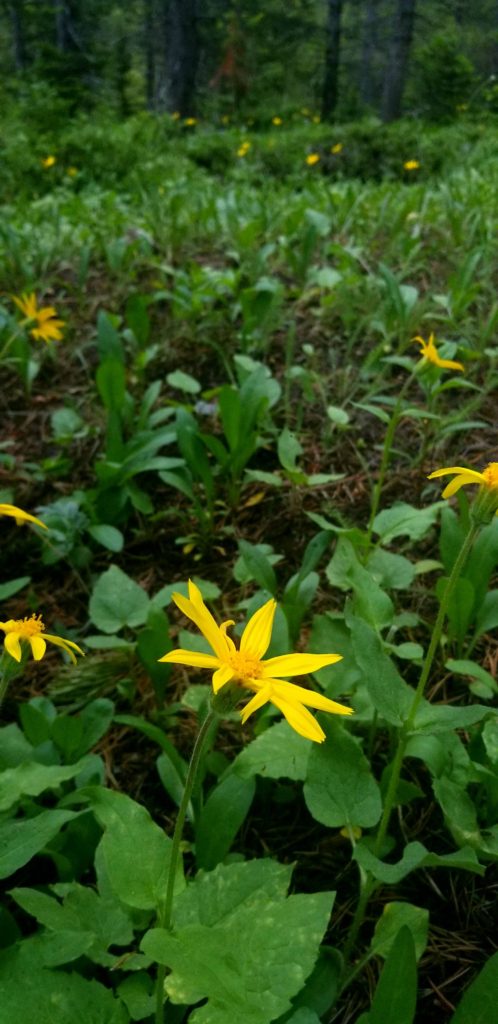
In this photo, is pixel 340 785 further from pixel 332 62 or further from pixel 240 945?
pixel 332 62

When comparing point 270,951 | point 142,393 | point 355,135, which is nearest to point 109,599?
point 270,951

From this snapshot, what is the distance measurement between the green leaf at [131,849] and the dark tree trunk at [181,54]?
1261 cm

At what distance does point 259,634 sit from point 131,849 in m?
0.36

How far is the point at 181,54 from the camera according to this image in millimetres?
11383

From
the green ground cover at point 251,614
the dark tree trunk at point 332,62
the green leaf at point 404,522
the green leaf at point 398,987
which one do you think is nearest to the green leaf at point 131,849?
the green ground cover at point 251,614

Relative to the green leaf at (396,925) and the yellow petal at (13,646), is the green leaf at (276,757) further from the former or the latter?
the yellow petal at (13,646)

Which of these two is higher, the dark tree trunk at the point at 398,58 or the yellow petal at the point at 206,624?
the dark tree trunk at the point at 398,58

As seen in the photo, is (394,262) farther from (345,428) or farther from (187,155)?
(187,155)

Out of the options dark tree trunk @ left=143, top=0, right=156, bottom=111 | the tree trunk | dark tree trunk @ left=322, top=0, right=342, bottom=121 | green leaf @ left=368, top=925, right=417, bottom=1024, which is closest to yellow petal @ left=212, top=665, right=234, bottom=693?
green leaf @ left=368, top=925, right=417, bottom=1024

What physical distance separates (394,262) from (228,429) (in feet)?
5.07

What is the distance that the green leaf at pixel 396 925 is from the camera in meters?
1.00

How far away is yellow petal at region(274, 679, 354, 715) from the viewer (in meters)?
0.75

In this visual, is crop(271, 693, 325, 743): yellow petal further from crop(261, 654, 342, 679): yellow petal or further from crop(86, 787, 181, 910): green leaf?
crop(86, 787, 181, 910): green leaf

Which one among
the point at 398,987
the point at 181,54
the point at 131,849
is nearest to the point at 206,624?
the point at 131,849
